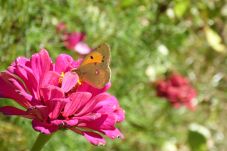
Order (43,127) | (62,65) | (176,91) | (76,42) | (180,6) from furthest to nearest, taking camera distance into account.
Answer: (176,91)
(180,6)
(76,42)
(62,65)
(43,127)

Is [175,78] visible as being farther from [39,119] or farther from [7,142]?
[39,119]

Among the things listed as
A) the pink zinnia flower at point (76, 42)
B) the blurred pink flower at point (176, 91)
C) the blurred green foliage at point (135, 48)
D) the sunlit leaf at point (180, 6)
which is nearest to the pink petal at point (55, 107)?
the blurred green foliage at point (135, 48)

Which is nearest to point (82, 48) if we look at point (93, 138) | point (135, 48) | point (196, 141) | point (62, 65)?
point (135, 48)

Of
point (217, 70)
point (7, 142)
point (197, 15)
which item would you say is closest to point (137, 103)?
point (197, 15)

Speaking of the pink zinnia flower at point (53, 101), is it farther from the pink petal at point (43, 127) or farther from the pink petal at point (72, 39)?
the pink petal at point (72, 39)

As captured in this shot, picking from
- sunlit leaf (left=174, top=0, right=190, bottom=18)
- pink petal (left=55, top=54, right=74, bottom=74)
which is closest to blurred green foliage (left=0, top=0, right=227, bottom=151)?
sunlit leaf (left=174, top=0, right=190, bottom=18)

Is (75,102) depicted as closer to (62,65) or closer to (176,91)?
(62,65)
